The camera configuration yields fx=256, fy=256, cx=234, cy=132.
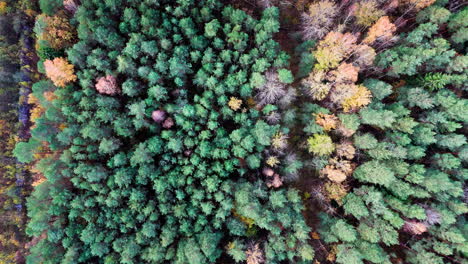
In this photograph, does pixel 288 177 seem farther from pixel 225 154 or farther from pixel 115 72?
pixel 115 72

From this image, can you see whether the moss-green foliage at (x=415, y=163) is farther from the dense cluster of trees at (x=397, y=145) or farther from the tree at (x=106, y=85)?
the tree at (x=106, y=85)

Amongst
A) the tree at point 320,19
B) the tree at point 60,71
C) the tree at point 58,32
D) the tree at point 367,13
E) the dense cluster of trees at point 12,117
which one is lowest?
the dense cluster of trees at point 12,117

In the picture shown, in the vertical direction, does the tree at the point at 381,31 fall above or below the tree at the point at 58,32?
above

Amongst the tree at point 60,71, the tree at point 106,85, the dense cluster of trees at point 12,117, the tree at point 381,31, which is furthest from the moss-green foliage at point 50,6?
the tree at point 381,31

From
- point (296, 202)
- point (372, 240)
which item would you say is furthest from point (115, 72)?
point (372, 240)

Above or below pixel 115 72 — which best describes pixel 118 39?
above

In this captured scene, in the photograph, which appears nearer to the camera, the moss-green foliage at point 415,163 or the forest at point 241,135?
the moss-green foliage at point 415,163

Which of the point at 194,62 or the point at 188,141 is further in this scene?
the point at 194,62
